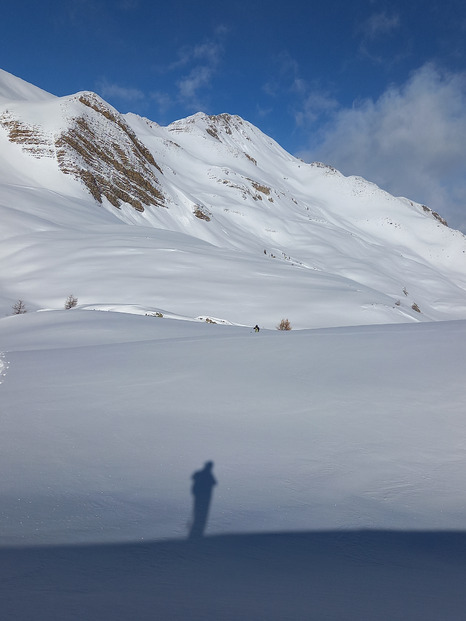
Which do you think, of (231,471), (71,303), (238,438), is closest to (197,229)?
(71,303)

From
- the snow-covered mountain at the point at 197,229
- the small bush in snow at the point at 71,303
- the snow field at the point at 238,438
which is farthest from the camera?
the snow-covered mountain at the point at 197,229

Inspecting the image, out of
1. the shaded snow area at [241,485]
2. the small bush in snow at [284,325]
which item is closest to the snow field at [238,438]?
the shaded snow area at [241,485]

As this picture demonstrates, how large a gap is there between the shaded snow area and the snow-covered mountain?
813 centimetres

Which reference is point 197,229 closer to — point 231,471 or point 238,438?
point 238,438

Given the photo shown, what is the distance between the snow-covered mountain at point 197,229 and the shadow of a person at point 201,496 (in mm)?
9426

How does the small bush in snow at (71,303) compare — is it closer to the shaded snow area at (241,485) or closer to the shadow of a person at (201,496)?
the shaded snow area at (241,485)

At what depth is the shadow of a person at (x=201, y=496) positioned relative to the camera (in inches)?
88.8

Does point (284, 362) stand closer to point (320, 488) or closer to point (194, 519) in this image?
point (320, 488)

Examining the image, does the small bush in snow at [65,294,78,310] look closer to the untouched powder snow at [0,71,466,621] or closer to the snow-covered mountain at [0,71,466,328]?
the snow-covered mountain at [0,71,466,328]

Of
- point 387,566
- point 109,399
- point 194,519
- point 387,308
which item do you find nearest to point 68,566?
point 194,519

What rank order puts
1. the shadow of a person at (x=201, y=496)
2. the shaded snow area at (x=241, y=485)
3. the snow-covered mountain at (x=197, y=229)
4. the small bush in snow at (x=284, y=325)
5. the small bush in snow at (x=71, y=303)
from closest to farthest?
1. the shaded snow area at (x=241, y=485)
2. the shadow of a person at (x=201, y=496)
3. the small bush in snow at (x=284, y=325)
4. the small bush in snow at (x=71, y=303)
5. the snow-covered mountain at (x=197, y=229)

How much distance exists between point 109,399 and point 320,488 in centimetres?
194

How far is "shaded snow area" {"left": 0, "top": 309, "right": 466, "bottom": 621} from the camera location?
175 centimetres

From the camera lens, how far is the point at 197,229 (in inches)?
1523
